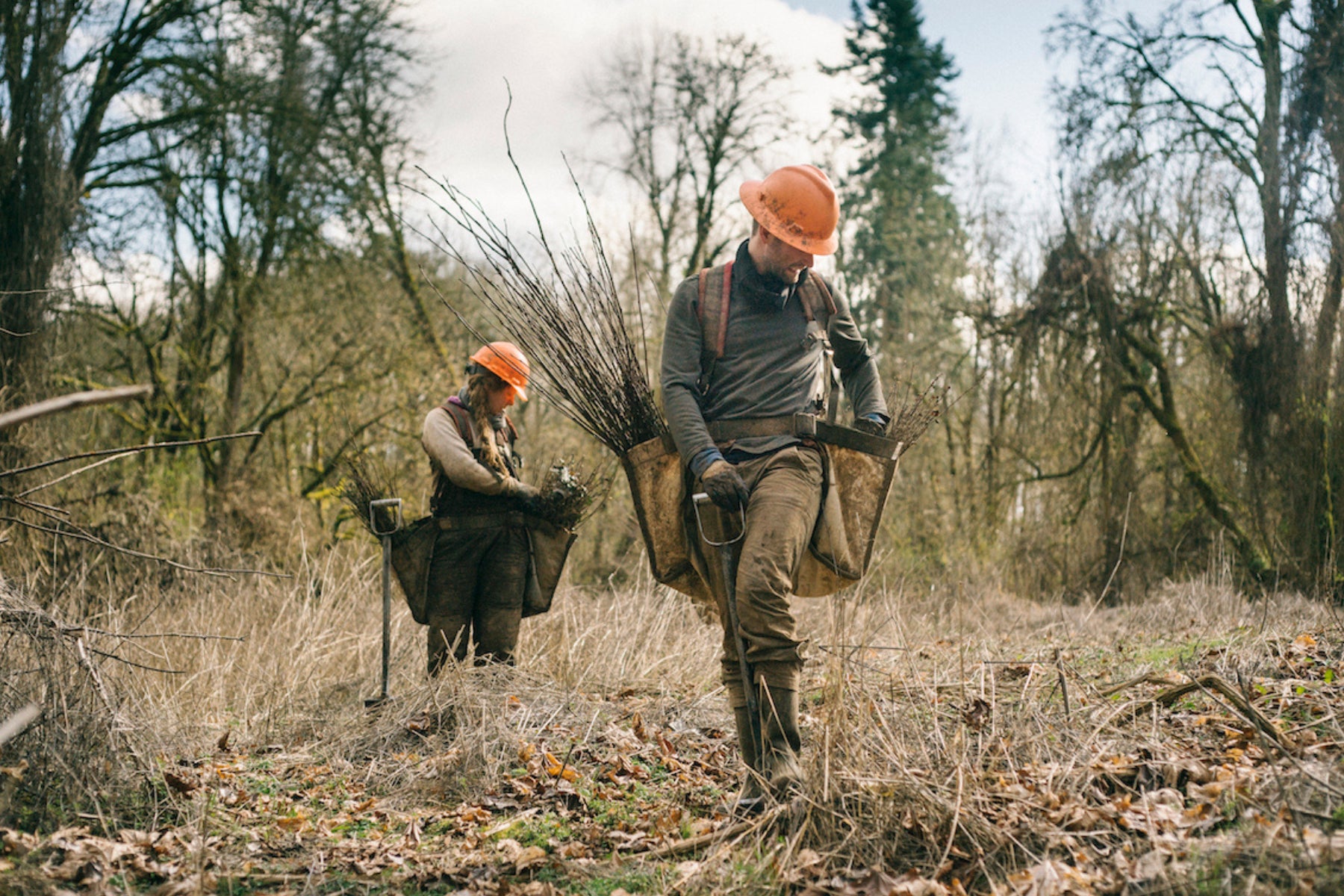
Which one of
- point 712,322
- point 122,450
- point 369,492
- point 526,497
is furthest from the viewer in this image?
point 369,492

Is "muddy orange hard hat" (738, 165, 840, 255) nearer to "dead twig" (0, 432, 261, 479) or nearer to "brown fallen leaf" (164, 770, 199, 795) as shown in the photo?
"dead twig" (0, 432, 261, 479)

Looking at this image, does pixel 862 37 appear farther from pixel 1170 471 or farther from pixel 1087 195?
pixel 1170 471

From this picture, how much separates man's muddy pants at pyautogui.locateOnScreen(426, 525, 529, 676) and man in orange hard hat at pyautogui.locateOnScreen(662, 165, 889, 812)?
6.92ft

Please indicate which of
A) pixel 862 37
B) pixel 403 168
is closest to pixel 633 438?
pixel 403 168

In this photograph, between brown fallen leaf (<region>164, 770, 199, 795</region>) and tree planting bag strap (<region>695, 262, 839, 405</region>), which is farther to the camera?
tree planting bag strap (<region>695, 262, 839, 405</region>)

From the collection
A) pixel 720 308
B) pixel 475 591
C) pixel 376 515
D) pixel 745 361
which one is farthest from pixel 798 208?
pixel 376 515

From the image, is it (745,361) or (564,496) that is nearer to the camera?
(745,361)

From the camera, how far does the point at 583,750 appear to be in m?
4.76

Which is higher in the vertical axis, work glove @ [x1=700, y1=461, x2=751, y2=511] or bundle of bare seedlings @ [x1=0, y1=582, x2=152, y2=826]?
work glove @ [x1=700, y1=461, x2=751, y2=511]

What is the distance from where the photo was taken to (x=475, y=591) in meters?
5.98

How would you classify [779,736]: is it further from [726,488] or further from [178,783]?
[178,783]

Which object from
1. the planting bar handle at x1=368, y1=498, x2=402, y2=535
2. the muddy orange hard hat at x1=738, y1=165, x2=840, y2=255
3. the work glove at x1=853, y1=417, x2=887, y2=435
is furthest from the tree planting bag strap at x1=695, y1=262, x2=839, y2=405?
the planting bar handle at x1=368, y1=498, x2=402, y2=535

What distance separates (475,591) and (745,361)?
2.64 metres

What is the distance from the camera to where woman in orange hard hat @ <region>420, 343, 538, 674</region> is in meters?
5.85
